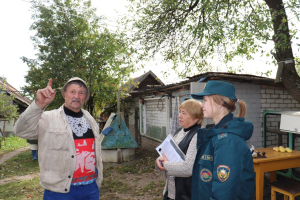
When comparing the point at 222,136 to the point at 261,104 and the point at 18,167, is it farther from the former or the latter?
the point at 18,167

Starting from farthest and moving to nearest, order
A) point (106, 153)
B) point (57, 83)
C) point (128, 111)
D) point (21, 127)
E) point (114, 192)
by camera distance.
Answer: point (128, 111) → point (57, 83) → point (106, 153) → point (114, 192) → point (21, 127)

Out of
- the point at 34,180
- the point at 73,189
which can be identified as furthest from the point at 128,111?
the point at 73,189

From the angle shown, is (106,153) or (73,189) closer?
(73,189)

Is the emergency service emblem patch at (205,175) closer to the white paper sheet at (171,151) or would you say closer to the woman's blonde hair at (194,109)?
the white paper sheet at (171,151)

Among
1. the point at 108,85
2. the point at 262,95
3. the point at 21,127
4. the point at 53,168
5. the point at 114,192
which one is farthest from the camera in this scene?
the point at 108,85

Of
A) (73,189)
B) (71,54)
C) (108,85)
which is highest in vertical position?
(71,54)

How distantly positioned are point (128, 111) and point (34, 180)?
7901mm

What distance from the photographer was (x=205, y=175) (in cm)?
177

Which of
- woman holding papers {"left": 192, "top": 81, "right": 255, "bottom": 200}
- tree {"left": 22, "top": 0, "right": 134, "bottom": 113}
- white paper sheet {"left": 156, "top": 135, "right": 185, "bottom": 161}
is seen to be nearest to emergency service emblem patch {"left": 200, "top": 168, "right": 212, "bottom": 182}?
woman holding papers {"left": 192, "top": 81, "right": 255, "bottom": 200}

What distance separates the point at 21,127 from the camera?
7.38 ft

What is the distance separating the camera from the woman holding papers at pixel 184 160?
2.29 metres

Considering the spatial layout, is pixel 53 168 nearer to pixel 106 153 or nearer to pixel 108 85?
pixel 106 153

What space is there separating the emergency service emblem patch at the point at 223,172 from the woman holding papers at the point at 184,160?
0.71 metres

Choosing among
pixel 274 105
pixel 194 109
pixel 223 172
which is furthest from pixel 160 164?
pixel 274 105
